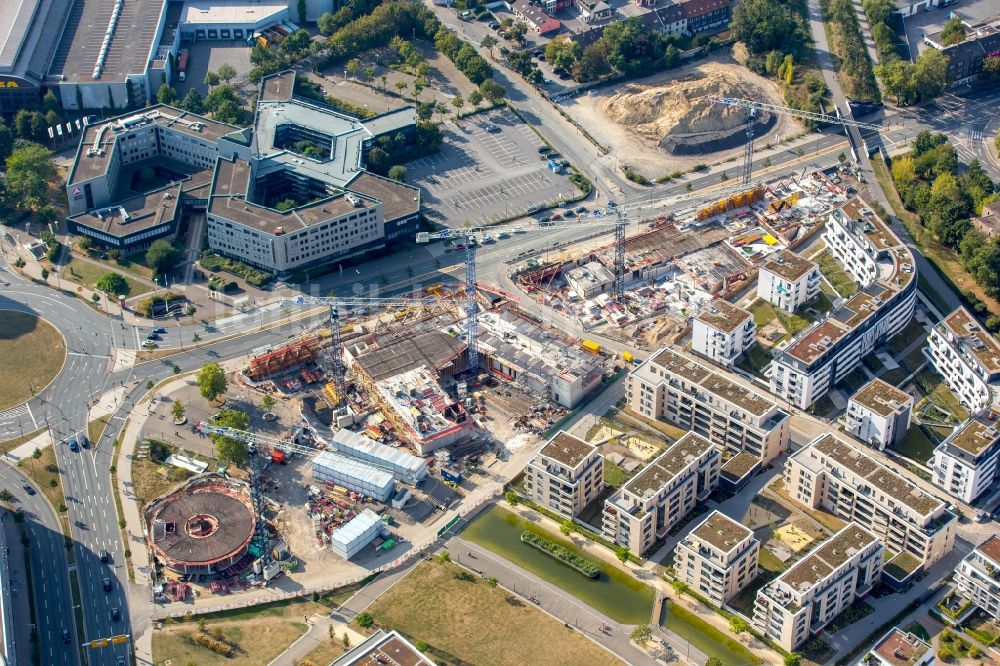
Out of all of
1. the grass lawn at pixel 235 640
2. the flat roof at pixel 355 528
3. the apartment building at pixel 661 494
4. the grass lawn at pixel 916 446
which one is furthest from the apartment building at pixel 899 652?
the grass lawn at pixel 235 640

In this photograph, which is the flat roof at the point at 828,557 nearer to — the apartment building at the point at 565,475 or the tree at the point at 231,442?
the apartment building at the point at 565,475

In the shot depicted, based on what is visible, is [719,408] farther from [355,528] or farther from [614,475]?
[355,528]

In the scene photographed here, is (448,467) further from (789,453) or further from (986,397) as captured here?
(986,397)

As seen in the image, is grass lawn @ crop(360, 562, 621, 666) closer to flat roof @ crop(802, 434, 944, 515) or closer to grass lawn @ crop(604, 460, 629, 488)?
grass lawn @ crop(604, 460, 629, 488)

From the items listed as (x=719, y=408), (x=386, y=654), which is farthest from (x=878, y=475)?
(x=386, y=654)

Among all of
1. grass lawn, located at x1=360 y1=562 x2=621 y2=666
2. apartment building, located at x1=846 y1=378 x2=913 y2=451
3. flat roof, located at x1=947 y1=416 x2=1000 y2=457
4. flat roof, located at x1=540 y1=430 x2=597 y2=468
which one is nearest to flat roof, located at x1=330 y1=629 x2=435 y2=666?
grass lawn, located at x1=360 y1=562 x2=621 y2=666

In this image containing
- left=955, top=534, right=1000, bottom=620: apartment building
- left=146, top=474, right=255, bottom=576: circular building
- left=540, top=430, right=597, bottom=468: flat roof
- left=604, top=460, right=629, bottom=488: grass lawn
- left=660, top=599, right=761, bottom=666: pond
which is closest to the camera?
Result: left=660, top=599, right=761, bottom=666: pond
